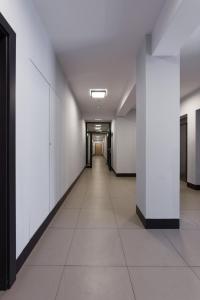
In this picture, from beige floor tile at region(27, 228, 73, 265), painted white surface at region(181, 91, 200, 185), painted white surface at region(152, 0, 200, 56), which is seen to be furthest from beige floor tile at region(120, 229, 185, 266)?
painted white surface at region(181, 91, 200, 185)

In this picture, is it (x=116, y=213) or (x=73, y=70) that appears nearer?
(x=116, y=213)

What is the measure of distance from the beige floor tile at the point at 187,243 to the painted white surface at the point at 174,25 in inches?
104

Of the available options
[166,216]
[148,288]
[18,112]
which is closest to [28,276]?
[148,288]

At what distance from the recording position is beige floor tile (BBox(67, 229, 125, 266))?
8.24 ft

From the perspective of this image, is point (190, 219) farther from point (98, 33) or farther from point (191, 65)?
point (98, 33)

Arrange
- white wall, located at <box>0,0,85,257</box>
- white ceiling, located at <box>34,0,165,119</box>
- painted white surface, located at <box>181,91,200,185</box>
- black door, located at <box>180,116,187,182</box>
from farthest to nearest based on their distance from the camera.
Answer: black door, located at <box>180,116,187,182</box>
painted white surface, located at <box>181,91,200,185</box>
white ceiling, located at <box>34,0,165,119</box>
white wall, located at <box>0,0,85,257</box>

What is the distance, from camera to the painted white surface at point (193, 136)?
690 cm

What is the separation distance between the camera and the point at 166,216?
3559 millimetres

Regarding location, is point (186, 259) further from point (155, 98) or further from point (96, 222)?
point (155, 98)

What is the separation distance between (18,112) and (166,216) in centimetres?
268

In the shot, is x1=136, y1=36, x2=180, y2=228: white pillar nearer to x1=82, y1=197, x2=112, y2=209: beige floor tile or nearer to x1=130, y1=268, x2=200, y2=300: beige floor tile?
x1=130, y1=268, x2=200, y2=300: beige floor tile

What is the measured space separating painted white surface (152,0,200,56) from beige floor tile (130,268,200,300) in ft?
8.76

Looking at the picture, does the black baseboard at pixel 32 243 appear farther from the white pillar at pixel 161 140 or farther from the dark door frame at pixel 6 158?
the white pillar at pixel 161 140

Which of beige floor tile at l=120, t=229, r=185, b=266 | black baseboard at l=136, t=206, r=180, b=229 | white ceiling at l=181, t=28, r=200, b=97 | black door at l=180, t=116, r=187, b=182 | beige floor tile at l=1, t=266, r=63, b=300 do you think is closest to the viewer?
beige floor tile at l=1, t=266, r=63, b=300
